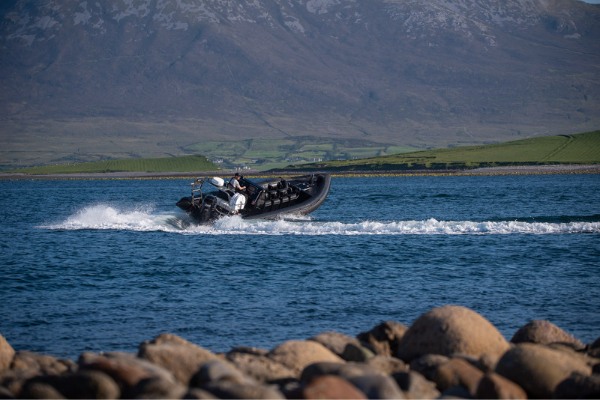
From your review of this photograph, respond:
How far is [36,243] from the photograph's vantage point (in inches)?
1366

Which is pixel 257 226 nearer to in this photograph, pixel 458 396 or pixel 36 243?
pixel 36 243

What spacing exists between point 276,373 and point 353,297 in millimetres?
9250

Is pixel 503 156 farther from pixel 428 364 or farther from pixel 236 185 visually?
pixel 428 364

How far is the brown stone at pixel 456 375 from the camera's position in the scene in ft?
37.1

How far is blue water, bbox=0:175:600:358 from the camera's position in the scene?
59.2ft

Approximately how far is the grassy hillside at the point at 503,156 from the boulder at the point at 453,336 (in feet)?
337

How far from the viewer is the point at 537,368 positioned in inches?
452

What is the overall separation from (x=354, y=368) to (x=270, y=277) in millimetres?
13733

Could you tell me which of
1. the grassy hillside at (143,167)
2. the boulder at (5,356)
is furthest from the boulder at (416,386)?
the grassy hillside at (143,167)

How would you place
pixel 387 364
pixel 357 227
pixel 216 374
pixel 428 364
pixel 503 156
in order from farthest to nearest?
1. pixel 503 156
2. pixel 357 227
3. pixel 387 364
4. pixel 428 364
5. pixel 216 374

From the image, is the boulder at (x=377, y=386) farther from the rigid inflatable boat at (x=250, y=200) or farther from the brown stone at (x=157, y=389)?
the rigid inflatable boat at (x=250, y=200)

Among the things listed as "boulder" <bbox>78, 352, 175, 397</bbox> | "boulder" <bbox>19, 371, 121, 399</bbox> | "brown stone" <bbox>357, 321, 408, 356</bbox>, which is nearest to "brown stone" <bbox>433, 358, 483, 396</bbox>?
"brown stone" <bbox>357, 321, 408, 356</bbox>

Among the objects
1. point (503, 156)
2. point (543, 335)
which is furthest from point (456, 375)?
point (503, 156)

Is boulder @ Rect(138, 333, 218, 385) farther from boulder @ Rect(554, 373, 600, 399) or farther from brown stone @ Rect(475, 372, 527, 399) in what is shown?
boulder @ Rect(554, 373, 600, 399)
